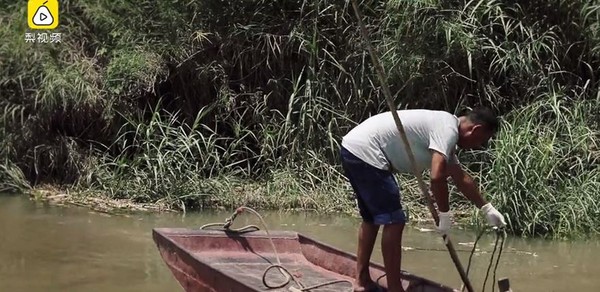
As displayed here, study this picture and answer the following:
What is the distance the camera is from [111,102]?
32.3 feet

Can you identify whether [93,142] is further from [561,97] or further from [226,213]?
[561,97]

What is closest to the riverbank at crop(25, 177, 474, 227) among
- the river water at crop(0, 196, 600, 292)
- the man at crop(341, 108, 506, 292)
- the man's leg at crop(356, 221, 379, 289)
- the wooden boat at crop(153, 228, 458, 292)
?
the river water at crop(0, 196, 600, 292)

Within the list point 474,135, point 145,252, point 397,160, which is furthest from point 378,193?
point 145,252

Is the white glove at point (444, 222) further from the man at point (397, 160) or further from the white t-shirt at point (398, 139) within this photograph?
the white t-shirt at point (398, 139)

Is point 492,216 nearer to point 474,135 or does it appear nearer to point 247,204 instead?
point 474,135

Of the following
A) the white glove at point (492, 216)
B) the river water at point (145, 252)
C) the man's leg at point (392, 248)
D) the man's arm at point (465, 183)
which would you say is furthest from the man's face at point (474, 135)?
the river water at point (145, 252)

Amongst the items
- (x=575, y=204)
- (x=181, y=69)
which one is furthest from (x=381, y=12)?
(x=575, y=204)

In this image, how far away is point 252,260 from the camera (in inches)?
235

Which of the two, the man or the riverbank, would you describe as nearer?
the man

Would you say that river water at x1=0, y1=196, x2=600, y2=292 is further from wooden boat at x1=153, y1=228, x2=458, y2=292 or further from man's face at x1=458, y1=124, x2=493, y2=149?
man's face at x1=458, y1=124, x2=493, y2=149

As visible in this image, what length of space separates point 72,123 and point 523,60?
5.06m

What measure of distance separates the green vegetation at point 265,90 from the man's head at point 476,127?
364 centimetres

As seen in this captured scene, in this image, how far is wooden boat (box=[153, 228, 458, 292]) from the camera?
515cm

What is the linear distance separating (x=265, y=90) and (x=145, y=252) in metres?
3.32
